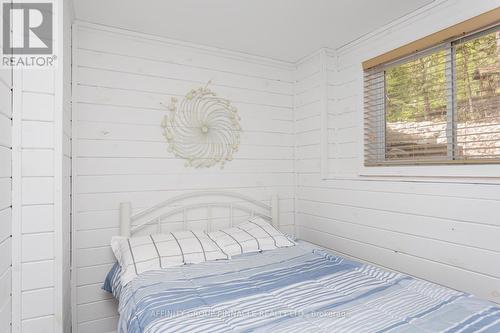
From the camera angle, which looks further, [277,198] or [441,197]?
[277,198]

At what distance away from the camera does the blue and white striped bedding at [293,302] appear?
1288 millimetres

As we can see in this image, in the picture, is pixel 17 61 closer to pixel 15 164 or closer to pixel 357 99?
pixel 15 164

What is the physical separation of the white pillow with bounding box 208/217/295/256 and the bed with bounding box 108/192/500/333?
0.17 m

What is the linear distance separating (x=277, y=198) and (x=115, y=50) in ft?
6.32

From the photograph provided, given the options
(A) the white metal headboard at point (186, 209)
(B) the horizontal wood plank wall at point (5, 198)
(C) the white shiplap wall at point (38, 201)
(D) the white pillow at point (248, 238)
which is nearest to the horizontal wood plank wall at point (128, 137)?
(A) the white metal headboard at point (186, 209)

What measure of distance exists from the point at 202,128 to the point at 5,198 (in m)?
1.60

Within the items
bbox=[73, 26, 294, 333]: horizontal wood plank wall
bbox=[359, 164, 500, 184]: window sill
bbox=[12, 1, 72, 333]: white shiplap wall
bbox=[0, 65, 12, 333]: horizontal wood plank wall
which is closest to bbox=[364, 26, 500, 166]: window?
bbox=[359, 164, 500, 184]: window sill

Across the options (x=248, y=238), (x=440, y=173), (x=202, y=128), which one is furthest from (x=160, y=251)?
(x=440, y=173)

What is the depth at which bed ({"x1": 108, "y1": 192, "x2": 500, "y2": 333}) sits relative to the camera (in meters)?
1.29

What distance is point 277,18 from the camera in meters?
2.27

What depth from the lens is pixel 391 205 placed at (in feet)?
7.14

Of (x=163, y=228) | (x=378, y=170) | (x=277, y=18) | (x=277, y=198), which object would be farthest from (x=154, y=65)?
(x=378, y=170)

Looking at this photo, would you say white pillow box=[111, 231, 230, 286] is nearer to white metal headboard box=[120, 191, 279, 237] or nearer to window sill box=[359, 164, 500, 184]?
white metal headboard box=[120, 191, 279, 237]

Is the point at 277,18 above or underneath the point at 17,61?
above
